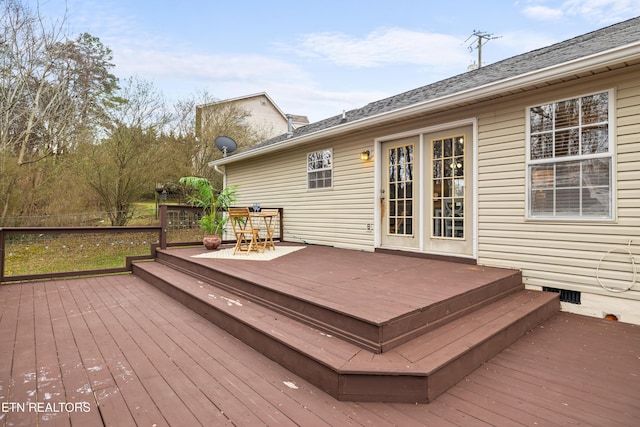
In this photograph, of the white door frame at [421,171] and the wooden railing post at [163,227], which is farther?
the wooden railing post at [163,227]

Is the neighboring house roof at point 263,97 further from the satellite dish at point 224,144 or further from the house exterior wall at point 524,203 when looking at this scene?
the house exterior wall at point 524,203

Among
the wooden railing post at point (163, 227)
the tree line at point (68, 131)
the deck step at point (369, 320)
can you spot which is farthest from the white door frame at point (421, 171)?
the tree line at point (68, 131)

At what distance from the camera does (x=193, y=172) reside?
39.1 feet

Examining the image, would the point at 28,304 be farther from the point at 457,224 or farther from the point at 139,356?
the point at 457,224

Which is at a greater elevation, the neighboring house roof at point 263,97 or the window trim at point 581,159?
the neighboring house roof at point 263,97

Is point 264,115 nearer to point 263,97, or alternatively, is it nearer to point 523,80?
point 263,97

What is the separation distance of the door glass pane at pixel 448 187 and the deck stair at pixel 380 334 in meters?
1.04

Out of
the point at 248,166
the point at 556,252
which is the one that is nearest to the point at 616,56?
the point at 556,252

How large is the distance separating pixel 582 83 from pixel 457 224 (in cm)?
199

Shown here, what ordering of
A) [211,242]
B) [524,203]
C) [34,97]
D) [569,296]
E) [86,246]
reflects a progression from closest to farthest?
[569,296] → [524,203] → [86,246] → [211,242] → [34,97]

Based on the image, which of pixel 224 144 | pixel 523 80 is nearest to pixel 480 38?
pixel 224 144

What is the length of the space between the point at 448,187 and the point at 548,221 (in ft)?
4.14

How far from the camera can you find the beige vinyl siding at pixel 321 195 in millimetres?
5641

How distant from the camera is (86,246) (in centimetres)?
547
